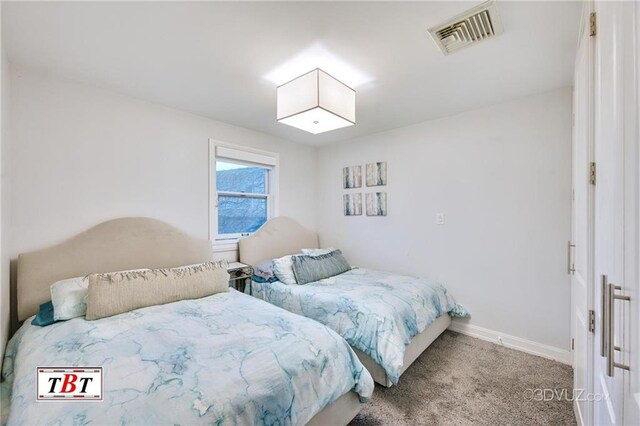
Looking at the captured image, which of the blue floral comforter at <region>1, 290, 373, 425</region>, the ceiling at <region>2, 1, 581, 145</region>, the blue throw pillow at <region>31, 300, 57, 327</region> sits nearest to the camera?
the blue floral comforter at <region>1, 290, 373, 425</region>

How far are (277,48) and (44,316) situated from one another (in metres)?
2.30

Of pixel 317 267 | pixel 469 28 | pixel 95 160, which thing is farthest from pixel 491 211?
pixel 95 160

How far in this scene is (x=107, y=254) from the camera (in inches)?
88.0

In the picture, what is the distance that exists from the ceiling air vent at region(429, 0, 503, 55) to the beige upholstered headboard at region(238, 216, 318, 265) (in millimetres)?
2578

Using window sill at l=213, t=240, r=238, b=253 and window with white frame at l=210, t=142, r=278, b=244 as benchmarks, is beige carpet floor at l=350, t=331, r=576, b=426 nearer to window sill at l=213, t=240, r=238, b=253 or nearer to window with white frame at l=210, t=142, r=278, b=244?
window sill at l=213, t=240, r=238, b=253

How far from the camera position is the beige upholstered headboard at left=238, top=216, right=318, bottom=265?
3.21m

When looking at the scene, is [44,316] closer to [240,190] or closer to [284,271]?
[284,271]

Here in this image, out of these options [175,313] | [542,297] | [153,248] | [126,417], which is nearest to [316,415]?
[126,417]

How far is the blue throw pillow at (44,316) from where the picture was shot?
1.68 meters

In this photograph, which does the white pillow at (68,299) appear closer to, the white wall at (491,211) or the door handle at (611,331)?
the door handle at (611,331)

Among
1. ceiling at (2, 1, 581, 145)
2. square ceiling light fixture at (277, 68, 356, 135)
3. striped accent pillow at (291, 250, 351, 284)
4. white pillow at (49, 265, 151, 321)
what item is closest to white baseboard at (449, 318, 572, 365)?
striped accent pillow at (291, 250, 351, 284)

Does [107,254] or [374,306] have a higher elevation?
[107,254]

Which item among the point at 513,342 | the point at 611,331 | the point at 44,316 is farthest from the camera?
the point at 513,342

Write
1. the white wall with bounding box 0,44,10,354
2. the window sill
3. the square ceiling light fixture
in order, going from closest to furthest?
the white wall with bounding box 0,44,10,354 → the square ceiling light fixture → the window sill
